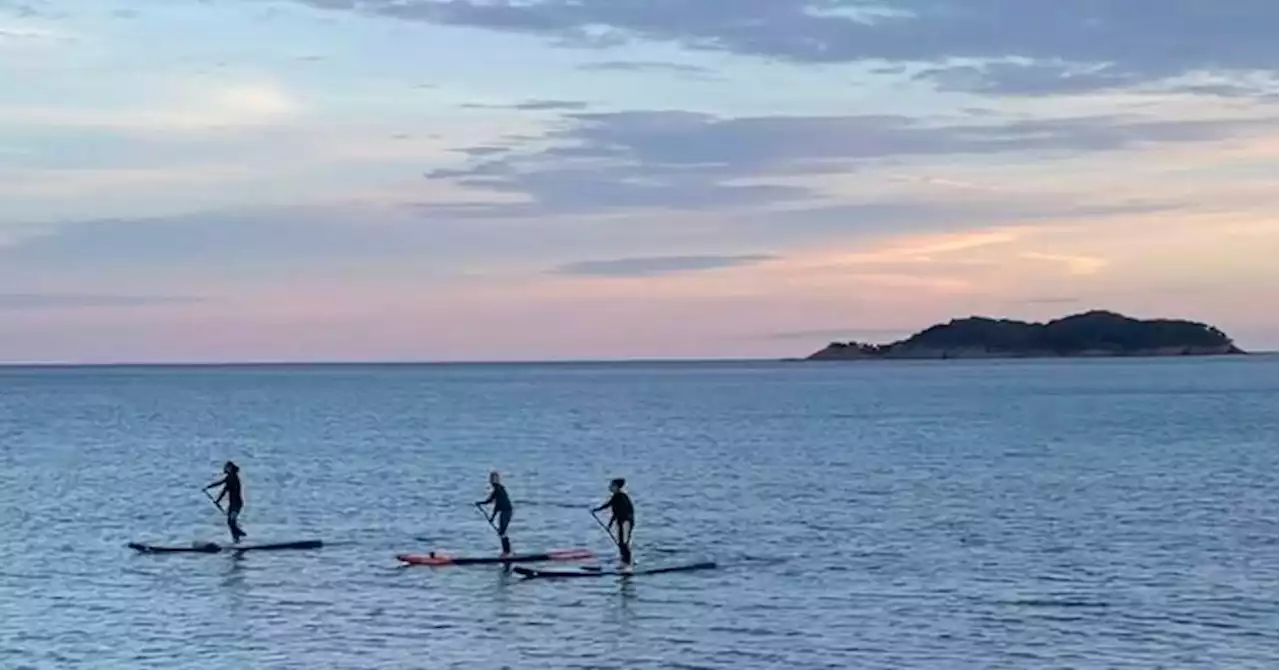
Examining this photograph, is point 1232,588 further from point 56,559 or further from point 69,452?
point 69,452

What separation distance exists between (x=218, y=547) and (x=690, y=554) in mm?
10244

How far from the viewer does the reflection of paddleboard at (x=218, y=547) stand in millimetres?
41031

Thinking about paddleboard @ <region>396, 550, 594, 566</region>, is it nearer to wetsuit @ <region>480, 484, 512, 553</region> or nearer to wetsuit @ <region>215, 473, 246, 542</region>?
wetsuit @ <region>480, 484, 512, 553</region>

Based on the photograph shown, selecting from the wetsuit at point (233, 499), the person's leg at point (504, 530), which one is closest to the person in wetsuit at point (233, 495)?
the wetsuit at point (233, 499)

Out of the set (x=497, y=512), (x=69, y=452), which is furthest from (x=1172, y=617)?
(x=69, y=452)

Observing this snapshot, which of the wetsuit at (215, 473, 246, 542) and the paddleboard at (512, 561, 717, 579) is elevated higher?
the wetsuit at (215, 473, 246, 542)

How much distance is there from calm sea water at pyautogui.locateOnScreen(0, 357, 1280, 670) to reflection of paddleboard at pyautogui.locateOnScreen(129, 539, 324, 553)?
536mm

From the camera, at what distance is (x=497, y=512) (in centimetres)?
3947

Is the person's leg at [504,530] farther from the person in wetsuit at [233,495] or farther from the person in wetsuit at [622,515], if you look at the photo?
the person in wetsuit at [233,495]

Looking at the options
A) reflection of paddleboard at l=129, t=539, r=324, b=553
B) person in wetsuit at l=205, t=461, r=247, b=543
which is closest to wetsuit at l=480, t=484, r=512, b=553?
reflection of paddleboard at l=129, t=539, r=324, b=553

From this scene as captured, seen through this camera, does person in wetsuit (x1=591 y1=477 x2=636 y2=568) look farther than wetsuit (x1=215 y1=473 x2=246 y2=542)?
No

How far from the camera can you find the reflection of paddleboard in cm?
4103

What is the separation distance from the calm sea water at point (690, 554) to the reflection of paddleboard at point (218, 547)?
0.54m

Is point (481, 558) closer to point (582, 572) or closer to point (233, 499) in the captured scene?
point (582, 572)
